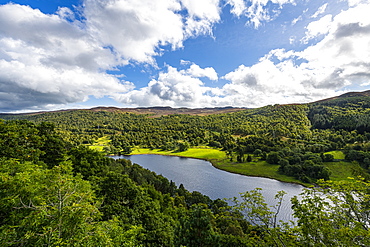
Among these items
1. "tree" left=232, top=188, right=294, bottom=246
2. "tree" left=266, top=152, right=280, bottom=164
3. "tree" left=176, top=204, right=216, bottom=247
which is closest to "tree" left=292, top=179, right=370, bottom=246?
"tree" left=232, top=188, right=294, bottom=246

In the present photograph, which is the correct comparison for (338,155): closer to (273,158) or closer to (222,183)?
(273,158)

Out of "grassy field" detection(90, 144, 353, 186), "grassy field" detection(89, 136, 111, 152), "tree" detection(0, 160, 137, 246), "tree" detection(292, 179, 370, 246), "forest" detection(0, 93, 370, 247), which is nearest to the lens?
"tree" detection(0, 160, 137, 246)

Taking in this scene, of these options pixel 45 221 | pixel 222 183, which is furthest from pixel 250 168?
pixel 45 221

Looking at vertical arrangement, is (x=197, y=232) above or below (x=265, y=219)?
below

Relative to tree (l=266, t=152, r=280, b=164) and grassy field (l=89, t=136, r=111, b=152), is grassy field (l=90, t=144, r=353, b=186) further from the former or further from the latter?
grassy field (l=89, t=136, r=111, b=152)

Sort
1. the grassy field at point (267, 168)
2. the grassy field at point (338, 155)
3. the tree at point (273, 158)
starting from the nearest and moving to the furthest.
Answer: the grassy field at point (267, 168)
the grassy field at point (338, 155)
the tree at point (273, 158)

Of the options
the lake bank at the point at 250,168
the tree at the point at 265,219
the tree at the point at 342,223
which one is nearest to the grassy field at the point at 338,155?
the lake bank at the point at 250,168

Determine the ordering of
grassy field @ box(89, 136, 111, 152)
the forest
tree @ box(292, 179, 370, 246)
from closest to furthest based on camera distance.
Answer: tree @ box(292, 179, 370, 246) → the forest → grassy field @ box(89, 136, 111, 152)

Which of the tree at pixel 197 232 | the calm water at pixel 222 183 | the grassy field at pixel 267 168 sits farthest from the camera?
the grassy field at pixel 267 168

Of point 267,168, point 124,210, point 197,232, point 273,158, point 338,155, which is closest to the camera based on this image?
point 197,232

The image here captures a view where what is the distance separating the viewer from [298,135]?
141 metres

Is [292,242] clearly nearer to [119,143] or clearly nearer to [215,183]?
[215,183]

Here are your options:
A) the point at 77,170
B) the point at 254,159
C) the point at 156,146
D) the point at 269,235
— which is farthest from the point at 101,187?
the point at 156,146

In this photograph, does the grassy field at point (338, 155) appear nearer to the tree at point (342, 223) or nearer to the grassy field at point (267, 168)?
the grassy field at point (267, 168)
